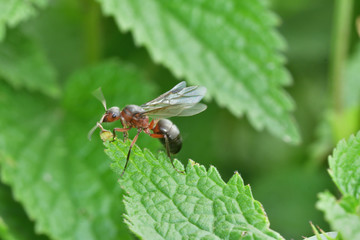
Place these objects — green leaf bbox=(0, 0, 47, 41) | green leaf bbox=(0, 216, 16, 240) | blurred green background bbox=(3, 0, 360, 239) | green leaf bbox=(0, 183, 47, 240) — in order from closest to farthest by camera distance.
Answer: green leaf bbox=(0, 216, 16, 240) < green leaf bbox=(0, 0, 47, 41) < green leaf bbox=(0, 183, 47, 240) < blurred green background bbox=(3, 0, 360, 239)


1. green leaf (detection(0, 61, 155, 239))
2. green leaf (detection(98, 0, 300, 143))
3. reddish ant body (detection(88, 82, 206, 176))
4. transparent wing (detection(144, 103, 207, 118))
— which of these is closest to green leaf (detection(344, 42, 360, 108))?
green leaf (detection(98, 0, 300, 143))

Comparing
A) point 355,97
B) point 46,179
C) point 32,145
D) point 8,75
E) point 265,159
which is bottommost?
point 46,179

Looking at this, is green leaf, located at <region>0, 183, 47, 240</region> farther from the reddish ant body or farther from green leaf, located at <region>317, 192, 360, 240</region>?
green leaf, located at <region>317, 192, 360, 240</region>

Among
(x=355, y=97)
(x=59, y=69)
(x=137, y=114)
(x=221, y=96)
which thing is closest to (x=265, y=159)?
(x=355, y=97)

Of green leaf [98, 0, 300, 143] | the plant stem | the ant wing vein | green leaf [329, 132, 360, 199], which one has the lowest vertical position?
green leaf [329, 132, 360, 199]

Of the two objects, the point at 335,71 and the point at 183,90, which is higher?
the point at 335,71

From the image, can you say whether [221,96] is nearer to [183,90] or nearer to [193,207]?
[183,90]

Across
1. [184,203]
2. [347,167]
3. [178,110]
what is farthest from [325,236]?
[178,110]
